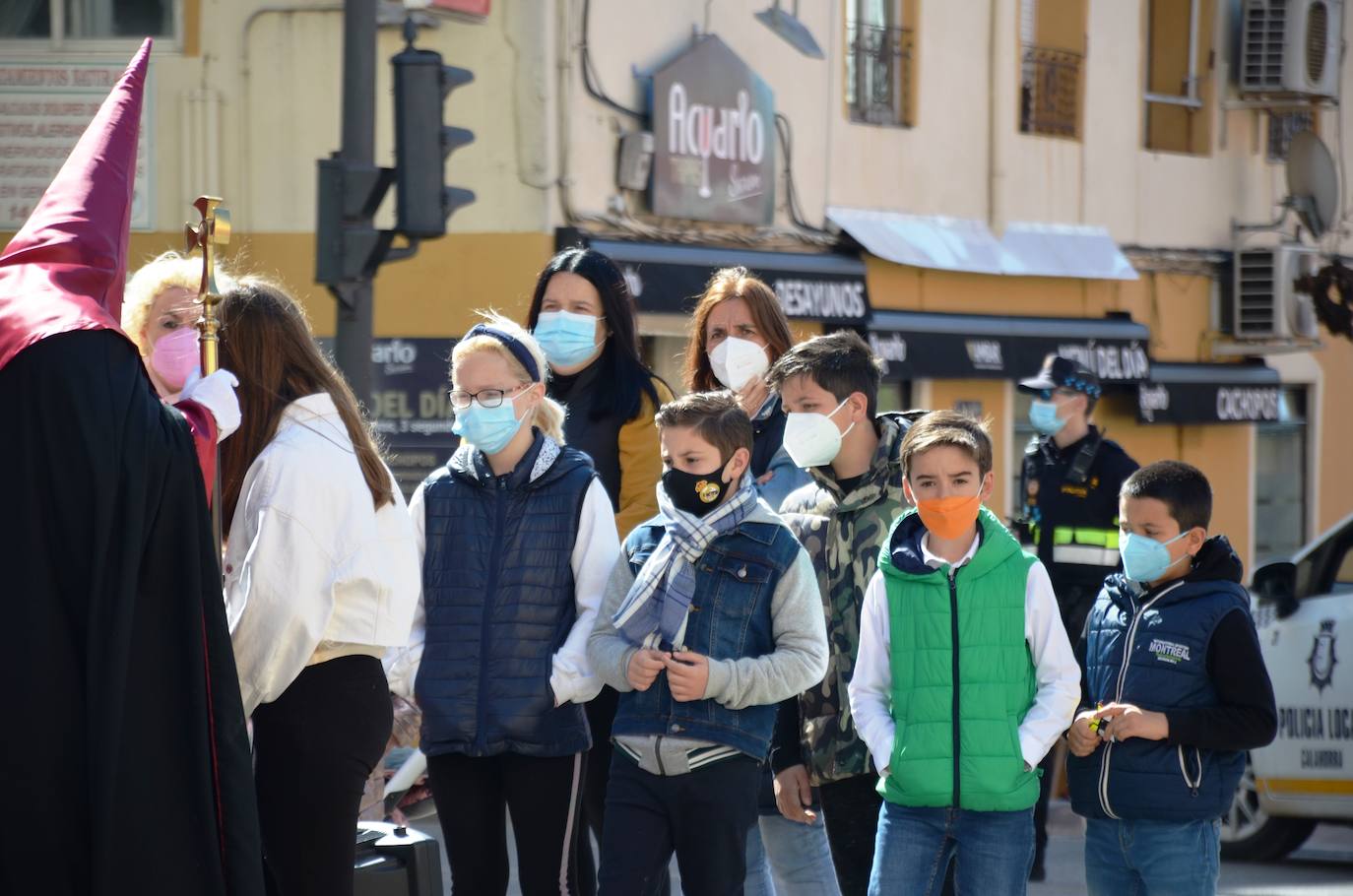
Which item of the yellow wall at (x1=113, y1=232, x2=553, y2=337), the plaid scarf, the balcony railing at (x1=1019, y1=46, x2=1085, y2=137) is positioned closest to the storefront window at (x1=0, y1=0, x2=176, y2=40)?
the yellow wall at (x1=113, y1=232, x2=553, y2=337)

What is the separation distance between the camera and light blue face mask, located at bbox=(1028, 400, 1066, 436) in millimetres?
Answer: 8961

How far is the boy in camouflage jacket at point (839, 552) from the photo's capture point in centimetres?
557

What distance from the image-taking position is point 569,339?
6250 millimetres

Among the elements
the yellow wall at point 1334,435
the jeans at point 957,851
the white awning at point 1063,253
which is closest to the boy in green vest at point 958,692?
the jeans at point 957,851

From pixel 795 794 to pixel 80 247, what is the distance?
260 cm

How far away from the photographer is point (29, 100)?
14.3 metres

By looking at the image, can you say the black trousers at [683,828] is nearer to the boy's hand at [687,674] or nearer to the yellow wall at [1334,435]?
the boy's hand at [687,674]

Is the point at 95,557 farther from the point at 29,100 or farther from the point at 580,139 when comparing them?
the point at 29,100

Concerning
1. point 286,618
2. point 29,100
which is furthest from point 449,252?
point 286,618

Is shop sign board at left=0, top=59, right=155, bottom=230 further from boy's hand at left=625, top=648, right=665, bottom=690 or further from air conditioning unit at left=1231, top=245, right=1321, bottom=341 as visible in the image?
air conditioning unit at left=1231, top=245, right=1321, bottom=341

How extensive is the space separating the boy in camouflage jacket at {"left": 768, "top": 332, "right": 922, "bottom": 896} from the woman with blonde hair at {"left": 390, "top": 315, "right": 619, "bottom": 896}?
1.98 feet

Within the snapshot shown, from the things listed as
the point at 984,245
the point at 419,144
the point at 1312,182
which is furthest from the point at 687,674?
the point at 1312,182

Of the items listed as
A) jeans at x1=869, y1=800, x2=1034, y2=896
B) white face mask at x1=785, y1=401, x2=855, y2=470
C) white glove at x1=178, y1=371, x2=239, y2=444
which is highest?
white glove at x1=178, y1=371, x2=239, y2=444

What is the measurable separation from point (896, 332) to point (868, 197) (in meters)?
1.14
